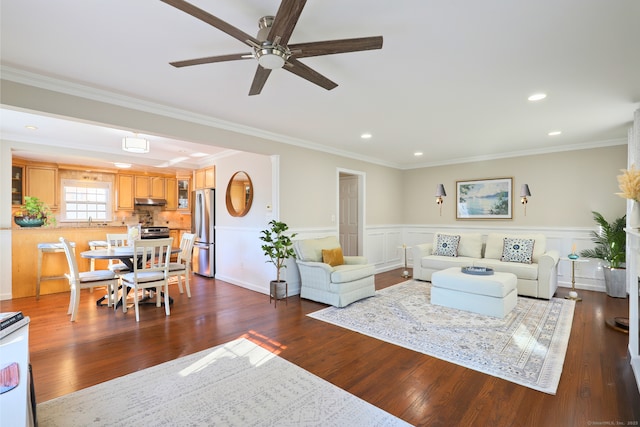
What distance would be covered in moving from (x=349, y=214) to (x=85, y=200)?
20.8ft

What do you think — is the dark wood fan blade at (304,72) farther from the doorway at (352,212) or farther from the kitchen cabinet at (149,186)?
the kitchen cabinet at (149,186)

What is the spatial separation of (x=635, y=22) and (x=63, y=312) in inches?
251

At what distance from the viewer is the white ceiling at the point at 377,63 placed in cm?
187

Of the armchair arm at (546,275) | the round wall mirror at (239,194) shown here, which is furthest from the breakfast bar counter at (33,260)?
the armchair arm at (546,275)

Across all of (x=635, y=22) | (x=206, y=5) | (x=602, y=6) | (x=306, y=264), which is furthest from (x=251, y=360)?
(x=635, y=22)

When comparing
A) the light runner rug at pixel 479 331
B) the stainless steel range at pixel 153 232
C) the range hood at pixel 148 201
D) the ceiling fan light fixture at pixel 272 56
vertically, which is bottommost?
the light runner rug at pixel 479 331

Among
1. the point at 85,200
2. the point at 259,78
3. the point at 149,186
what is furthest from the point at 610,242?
the point at 85,200

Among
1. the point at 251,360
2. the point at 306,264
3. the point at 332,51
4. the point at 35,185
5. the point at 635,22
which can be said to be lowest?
the point at 251,360

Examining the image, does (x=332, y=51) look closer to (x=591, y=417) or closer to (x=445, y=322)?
(x=591, y=417)

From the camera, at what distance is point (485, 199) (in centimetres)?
634

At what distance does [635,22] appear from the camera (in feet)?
6.36

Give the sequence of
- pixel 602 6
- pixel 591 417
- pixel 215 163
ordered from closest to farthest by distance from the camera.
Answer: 1. pixel 602 6
2. pixel 591 417
3. pixel 215 163

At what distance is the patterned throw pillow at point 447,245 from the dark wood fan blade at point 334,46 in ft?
16.1

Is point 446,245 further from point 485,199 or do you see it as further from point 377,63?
point 377,63
